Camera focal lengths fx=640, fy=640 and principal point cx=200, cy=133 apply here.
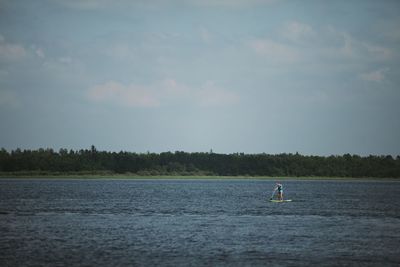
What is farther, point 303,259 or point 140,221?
point 140,221

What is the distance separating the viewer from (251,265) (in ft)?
123

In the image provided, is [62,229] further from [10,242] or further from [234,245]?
[234,245]

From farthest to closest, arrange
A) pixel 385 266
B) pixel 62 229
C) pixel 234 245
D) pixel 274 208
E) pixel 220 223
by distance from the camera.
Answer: pixel 274 208
pixel 220 223
pixel 62 229
pixel 234 245
pixel 385 266

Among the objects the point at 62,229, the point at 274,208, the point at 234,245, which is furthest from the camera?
the point at 274,208

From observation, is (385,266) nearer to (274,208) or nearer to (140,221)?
(140,221)

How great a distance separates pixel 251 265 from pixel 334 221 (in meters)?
30.6

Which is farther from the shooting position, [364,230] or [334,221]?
[334,221]

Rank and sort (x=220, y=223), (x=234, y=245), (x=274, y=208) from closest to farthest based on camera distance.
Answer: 1. (x=234, y=245)
2. (x=220, y=223)
3. (x=274, y=208)

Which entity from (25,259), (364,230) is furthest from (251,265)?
(364,230)

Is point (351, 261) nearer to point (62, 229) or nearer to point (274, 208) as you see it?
point (62, 229)

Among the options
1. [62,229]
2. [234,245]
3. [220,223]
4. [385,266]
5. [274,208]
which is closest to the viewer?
[385,266]

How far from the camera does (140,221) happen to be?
65000mm

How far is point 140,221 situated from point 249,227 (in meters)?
12.1

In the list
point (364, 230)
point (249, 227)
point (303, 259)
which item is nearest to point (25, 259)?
point (303, 259)
